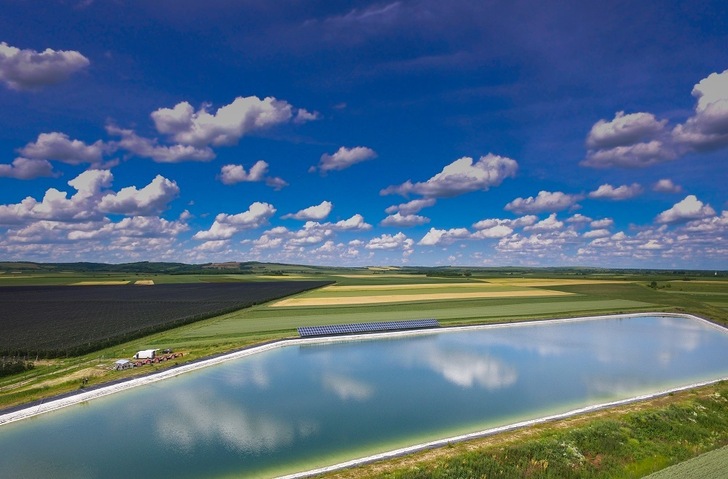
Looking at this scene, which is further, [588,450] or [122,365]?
[122,365]

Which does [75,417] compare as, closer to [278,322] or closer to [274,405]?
[274,405]

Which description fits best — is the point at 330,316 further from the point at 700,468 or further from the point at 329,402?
the point at 700,468

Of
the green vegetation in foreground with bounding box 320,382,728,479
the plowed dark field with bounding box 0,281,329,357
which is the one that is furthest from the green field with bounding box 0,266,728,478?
the plowed dark field with bounding box 0,281,329,357

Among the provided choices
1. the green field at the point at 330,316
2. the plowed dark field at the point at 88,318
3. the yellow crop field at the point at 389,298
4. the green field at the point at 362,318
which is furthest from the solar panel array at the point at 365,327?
the yellow crop field at the point at 389,298

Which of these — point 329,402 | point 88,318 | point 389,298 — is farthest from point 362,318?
point 88,318

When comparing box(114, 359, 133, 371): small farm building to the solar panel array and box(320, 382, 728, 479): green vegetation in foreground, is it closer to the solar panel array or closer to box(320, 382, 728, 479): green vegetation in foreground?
the solar panel array

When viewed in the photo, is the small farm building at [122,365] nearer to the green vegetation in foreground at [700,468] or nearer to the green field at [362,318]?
the green field at [362,318]
